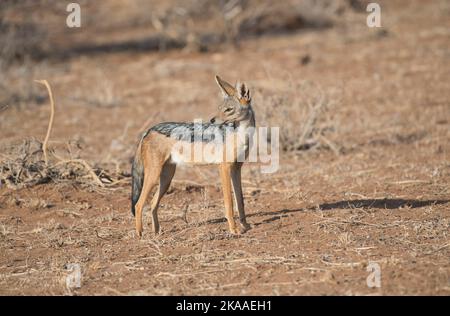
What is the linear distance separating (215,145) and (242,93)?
64 cm

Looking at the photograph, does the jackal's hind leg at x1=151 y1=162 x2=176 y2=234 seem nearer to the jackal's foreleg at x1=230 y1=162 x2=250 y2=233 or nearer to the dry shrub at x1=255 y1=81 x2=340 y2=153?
the jackal's foreleg at x1=230 y1=162 x2=250 y2=233

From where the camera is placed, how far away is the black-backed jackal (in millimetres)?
7191

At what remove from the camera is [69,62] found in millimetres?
20266

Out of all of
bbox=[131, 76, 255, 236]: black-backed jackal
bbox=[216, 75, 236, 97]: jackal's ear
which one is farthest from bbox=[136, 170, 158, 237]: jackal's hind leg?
bbox=[216, 75, 236, 97]: jackal's ear

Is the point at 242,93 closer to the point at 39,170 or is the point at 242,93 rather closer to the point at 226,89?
the point at 226,89

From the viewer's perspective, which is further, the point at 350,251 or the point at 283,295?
the point at 350,251

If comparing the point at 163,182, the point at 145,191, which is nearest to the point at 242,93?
the point at 163,182

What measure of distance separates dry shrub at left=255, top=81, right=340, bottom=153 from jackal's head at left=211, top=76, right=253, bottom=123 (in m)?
3.73

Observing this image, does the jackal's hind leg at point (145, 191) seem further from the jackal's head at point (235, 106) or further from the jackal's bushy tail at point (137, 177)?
the jackal's head at point (235, 106)

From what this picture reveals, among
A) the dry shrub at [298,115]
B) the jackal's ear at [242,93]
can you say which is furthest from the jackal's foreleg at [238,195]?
the dry shrub at [298,115]

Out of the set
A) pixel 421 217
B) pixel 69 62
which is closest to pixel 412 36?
pixel 69 62

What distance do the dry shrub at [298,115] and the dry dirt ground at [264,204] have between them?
0.31 feet
